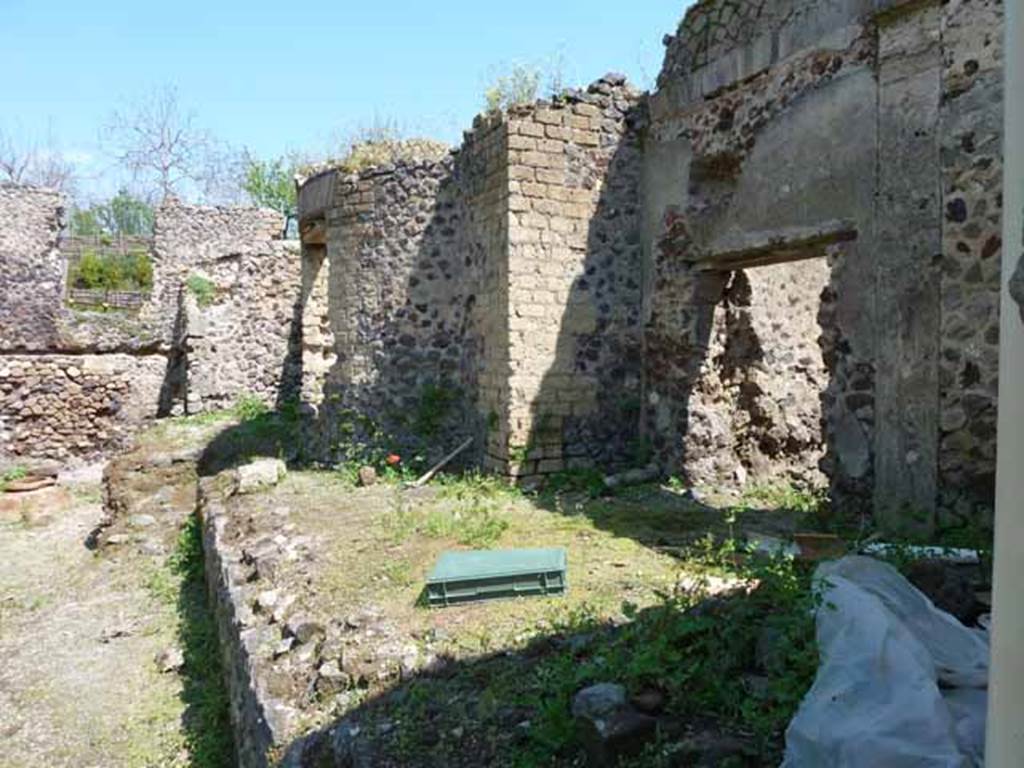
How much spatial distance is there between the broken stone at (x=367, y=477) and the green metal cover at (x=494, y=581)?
12.2 ft

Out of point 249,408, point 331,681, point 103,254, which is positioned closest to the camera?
point 331,681

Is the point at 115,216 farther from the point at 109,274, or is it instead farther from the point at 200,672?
the point at 200,672

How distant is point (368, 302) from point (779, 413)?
14.9ft

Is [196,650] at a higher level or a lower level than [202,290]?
lower

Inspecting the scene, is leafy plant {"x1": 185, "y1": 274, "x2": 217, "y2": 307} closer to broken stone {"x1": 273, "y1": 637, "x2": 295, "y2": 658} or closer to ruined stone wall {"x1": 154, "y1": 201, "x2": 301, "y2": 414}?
ruined stone wall {"x1": 154, "y1": 201, "x2": 301, "y2": 414}

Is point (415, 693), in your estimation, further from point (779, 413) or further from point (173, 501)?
point (173, 501)

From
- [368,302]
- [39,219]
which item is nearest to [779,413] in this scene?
[368,302]

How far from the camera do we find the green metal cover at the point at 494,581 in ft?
14.9

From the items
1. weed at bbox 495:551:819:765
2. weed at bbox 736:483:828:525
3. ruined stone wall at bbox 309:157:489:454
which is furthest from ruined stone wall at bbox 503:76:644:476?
weed at bbox 495:551:819:765

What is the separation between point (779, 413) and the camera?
8039 millimetres

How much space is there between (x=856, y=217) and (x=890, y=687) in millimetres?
4026

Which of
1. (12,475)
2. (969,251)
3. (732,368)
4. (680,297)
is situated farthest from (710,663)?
(12,475)

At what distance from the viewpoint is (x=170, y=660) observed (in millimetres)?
5676

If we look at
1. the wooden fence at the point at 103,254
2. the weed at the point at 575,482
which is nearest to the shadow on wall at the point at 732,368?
the weed at the point at 575,482
